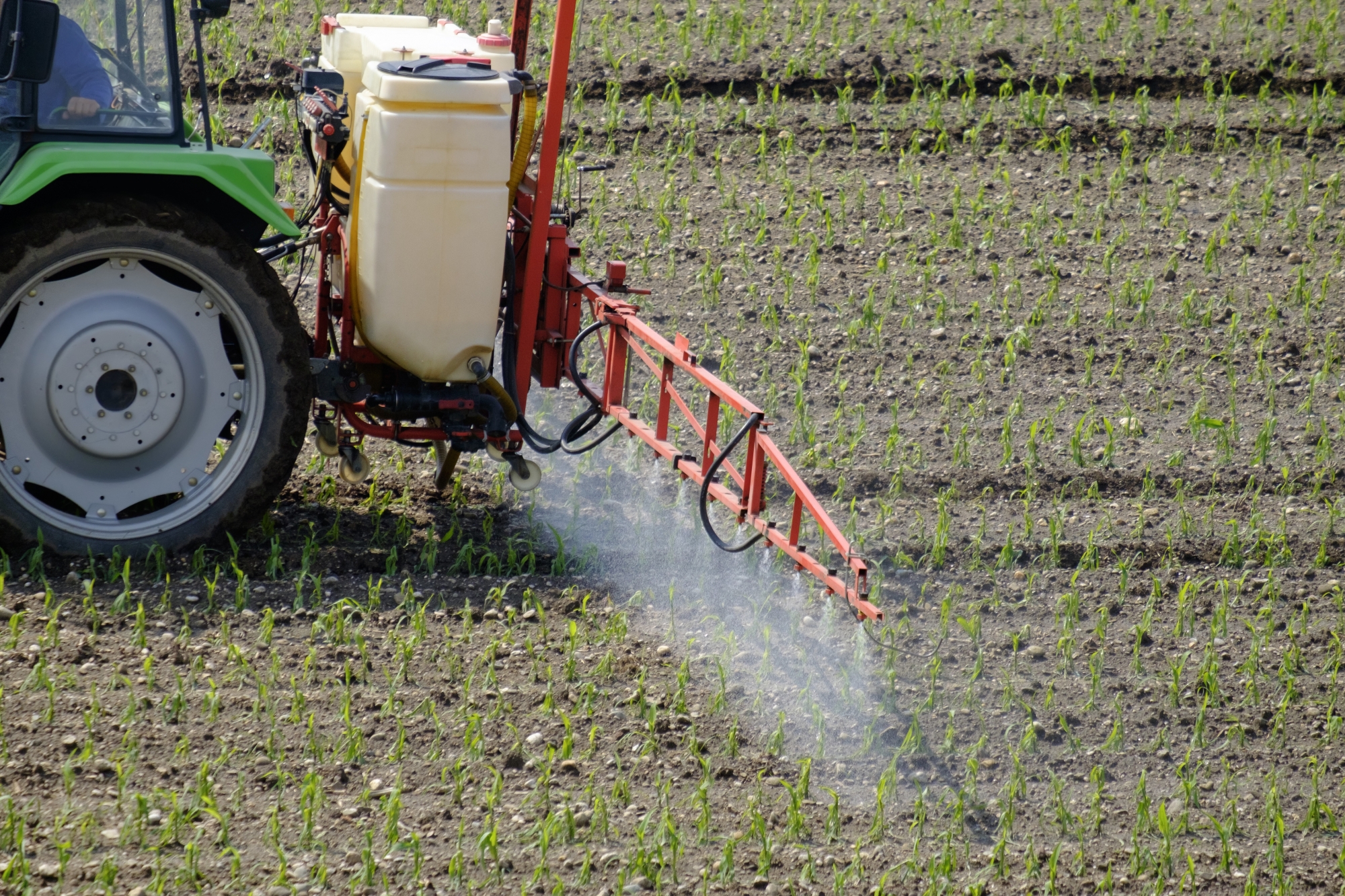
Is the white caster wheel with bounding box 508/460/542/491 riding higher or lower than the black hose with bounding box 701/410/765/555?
lower

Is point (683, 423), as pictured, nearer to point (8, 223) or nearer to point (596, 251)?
point (596, 251)

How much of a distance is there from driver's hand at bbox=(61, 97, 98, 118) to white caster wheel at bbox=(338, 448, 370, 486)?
138cm

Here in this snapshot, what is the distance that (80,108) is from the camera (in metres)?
4.68

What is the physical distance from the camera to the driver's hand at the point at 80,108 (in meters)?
4.66

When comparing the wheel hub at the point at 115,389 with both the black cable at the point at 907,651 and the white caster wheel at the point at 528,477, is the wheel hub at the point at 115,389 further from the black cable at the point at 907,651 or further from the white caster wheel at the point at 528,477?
the black cable at the point at 907,651

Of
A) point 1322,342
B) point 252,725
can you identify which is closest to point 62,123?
point 252,725

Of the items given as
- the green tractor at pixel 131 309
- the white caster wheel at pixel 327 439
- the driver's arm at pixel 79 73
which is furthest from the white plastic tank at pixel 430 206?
the driver's arm at pixel 79 73

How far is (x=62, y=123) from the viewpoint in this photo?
183 inches

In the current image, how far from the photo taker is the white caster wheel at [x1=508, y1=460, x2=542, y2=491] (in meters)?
5.43

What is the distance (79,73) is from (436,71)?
1.07 meters

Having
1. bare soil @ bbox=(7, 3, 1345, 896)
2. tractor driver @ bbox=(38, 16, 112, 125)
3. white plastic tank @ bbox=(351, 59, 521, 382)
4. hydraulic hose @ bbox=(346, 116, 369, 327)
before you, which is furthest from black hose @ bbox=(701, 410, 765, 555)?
tractor driver @ bbox=(38, 16, 112, 125)

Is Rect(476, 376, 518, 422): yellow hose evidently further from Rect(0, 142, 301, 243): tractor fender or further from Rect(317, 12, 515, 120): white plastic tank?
Rect(317, 12, 515, 120): white plastic tank

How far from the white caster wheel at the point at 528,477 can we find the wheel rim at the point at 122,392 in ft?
3.01

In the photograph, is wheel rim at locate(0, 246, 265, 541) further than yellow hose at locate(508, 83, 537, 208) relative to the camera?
No
